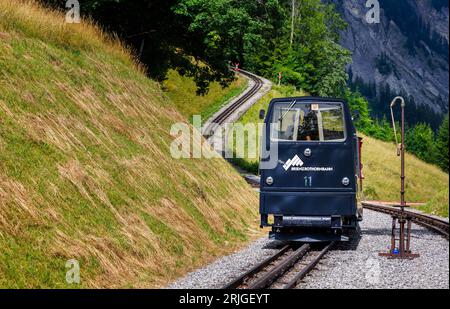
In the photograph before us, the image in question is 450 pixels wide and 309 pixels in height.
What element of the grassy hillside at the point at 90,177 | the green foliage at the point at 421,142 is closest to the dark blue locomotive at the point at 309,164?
the grassy hillside at the point at 90,177

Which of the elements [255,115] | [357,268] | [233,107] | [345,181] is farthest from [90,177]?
[233,107]

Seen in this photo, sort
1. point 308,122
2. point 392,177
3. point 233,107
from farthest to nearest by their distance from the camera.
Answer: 1. point 233,107
2. point 392,177
3. point 308,122

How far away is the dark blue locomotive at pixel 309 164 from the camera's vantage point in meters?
14.2

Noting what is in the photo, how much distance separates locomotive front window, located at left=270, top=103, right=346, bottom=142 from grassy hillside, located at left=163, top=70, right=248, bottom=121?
1376 inches

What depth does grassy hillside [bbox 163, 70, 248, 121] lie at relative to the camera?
52.6 meters

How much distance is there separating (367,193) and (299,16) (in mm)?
36636

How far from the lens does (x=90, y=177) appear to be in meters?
11.8

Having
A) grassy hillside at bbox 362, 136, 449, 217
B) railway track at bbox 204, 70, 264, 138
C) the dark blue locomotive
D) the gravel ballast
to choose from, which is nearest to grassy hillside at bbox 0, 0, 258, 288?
the gravel ballast

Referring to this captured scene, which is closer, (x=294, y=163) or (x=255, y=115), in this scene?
(x=294, y=163)

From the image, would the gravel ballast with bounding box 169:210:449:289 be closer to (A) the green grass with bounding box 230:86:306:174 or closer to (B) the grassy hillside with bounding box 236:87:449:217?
(A) the green grass with bounding box 230:86:306:174

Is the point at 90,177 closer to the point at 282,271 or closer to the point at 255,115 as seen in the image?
the point at 282,271

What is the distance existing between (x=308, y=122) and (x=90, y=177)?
565 cm
